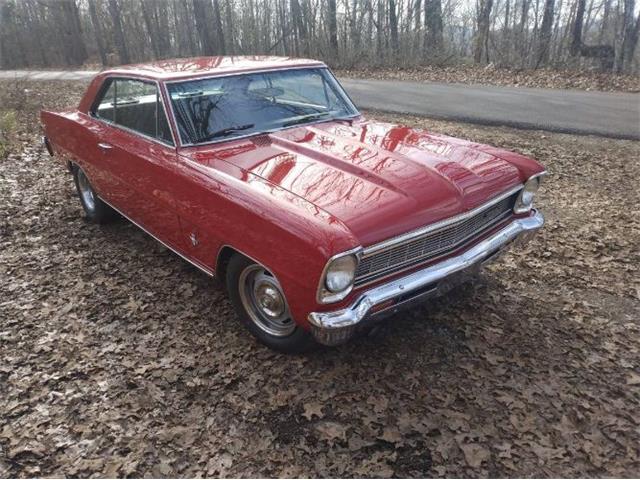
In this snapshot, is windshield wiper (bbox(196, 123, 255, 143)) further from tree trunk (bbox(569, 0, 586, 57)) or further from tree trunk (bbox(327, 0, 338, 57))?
tree trunk (bbox(327, 0, 338, 57))

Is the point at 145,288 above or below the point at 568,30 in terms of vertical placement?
below

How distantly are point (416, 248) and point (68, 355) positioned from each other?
2.43 metres

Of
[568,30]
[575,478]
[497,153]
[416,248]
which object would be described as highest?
[568,30]

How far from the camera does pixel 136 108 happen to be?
4.10 metres

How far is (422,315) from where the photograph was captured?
11.7 ft

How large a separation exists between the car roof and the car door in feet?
0.35

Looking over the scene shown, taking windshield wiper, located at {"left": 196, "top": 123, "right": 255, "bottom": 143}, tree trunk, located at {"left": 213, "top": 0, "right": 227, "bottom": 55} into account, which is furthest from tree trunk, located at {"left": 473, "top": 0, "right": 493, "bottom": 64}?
windshield wiper, located at {"left": 196, "top": 123, "right": 255, "bottom": 143}

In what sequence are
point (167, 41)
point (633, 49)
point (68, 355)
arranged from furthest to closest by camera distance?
point (167, 41) → point (633, 49) → point (68, 355)

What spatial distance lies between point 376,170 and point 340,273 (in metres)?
0.84

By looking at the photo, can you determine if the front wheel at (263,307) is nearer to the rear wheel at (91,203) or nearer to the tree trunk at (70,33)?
the rear wheel at (91,203)

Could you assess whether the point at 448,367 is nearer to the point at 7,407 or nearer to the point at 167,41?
the point at 7,407

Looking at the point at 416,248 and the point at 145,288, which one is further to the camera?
the point at 145,288

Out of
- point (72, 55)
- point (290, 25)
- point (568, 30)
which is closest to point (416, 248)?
point (568, 30)

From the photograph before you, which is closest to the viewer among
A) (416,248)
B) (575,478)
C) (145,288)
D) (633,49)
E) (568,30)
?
(575,478)
